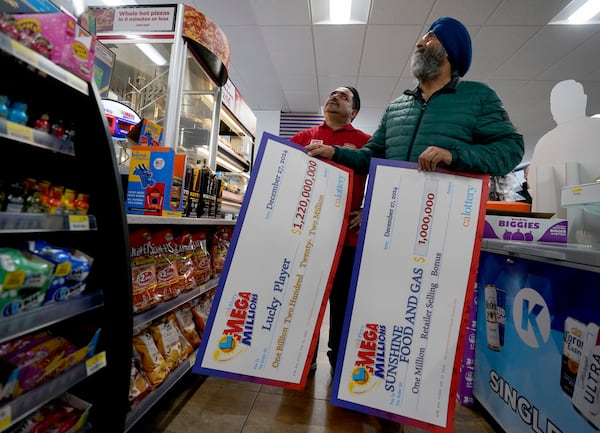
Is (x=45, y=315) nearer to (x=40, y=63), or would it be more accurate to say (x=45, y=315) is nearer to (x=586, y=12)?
(x=40, y=63)

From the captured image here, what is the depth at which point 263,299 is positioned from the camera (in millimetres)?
1173

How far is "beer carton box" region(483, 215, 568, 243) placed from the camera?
1.68 meters

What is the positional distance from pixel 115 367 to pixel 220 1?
4.35m

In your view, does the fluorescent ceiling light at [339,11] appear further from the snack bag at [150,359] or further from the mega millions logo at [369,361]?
the snack bag at [150,359]

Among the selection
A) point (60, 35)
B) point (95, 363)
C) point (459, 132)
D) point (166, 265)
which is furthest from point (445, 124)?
point (95, 363)

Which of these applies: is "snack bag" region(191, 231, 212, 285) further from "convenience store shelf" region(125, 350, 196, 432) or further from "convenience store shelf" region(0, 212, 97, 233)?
"convenience store shelf" region(0, 212, 97, 233)

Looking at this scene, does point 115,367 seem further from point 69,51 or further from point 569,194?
point 569,194

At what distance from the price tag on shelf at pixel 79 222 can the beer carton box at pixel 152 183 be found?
55 centimetres

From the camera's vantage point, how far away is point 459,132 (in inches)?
54.7

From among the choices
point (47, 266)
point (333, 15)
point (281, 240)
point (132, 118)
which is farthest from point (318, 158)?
point (333, 15)

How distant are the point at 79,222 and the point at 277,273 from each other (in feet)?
2.29

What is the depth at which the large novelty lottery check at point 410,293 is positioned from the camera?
43.8 inches

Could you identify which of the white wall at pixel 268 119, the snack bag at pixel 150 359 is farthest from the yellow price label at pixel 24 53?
the white wall at pixel 268 119

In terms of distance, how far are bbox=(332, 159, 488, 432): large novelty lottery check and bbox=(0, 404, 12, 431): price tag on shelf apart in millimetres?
967
